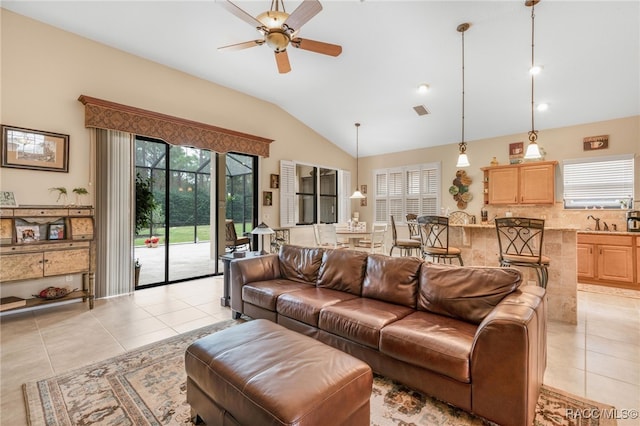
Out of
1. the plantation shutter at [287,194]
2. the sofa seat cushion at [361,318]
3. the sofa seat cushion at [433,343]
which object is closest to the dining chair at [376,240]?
the plantation shutter at [287,194]

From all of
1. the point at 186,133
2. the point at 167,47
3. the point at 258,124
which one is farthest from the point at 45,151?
the point at 258,124

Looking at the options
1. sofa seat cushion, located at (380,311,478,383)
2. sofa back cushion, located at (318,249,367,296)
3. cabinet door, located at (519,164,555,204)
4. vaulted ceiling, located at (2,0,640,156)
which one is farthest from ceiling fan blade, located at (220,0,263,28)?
cabinet door, located at (519,164,555,204)

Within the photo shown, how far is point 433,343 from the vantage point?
1.82m

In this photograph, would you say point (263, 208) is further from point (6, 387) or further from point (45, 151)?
point (6, 387)

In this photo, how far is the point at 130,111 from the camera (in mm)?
4223

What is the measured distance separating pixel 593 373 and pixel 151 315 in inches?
171

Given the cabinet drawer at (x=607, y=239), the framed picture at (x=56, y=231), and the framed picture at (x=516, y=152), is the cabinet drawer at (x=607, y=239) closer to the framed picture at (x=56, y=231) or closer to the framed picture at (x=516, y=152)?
the framed picture at (x=516, y=152)

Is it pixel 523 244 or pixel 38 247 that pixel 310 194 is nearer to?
pixel 523 244

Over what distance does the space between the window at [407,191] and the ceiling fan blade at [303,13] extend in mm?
5242

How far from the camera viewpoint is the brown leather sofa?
5.23 feet

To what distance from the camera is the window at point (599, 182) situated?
16.4 ft

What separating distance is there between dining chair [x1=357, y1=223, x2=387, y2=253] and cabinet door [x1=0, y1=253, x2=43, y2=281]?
474cm

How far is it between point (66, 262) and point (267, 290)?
8.38 feet

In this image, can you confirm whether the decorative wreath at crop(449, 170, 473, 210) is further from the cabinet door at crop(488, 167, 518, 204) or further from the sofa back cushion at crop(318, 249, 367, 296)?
the sofa back cushion at crop(318, 249, 367, 296)
